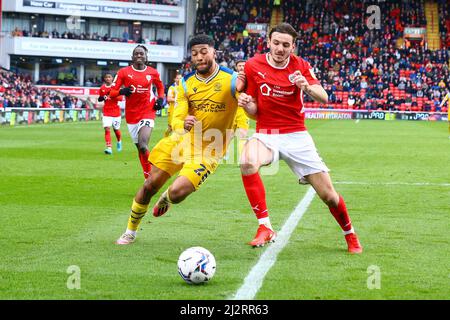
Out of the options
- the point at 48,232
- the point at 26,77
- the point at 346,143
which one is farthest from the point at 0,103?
the point at 48,232

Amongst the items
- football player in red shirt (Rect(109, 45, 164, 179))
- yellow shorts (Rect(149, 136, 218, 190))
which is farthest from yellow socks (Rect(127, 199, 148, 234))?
football player in red shirt (Rect(109, 45, 164, 179))

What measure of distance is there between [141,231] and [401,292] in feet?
13.1

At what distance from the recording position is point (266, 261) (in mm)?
7797

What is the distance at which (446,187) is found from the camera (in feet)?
49.1

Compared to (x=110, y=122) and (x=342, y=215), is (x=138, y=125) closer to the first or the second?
(x=342, y=215)

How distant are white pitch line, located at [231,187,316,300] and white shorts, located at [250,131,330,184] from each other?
2.64ft

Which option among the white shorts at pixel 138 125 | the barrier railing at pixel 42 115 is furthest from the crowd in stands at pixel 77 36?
the white shorts at pixel 138 125

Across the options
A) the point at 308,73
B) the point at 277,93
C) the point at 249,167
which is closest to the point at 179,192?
the point at 249,167

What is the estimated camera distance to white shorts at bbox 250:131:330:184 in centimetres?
846

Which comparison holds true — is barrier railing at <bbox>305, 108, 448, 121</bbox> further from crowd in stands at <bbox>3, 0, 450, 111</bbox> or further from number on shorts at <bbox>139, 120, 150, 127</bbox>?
number on shorts at <bbox>139, 120, 150, 127</bbox>

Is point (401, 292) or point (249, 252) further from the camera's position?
point (249, 252)

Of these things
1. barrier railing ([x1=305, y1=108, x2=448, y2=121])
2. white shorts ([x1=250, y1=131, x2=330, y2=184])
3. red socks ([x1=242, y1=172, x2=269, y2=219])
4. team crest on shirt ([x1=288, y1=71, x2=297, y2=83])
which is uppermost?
team crest on shirt ([x1=288, y1=71, x2=297, y2=83])

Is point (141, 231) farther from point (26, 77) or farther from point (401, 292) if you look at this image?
point (26, 77)

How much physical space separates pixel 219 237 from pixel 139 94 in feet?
22.3
